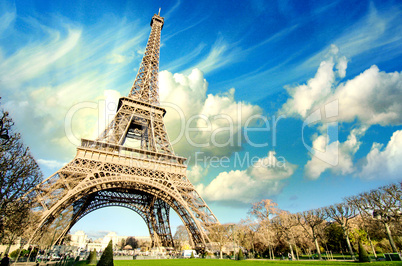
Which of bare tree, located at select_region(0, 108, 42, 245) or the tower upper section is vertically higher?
the tower upper section

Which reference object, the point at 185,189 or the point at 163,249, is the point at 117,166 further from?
the point at 163,249

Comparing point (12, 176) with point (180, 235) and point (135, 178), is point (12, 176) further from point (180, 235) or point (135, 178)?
point (180, 235)

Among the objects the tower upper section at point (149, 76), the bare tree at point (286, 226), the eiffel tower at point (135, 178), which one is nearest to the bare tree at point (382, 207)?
the bare tree at point (286, 226)

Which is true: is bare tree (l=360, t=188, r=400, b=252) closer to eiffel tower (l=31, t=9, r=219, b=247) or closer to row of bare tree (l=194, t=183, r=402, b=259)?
row of bare tree (l=194, t=183, r=402, b=259)

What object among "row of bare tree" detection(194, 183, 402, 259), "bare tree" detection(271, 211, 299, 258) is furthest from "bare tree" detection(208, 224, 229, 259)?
"bare tree" detection(271, 211, 299, 258)

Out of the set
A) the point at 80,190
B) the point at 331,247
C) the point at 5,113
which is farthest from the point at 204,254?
the point at 331,247

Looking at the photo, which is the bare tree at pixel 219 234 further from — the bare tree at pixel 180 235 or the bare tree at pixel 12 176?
the bare tree at pixel 180 235
